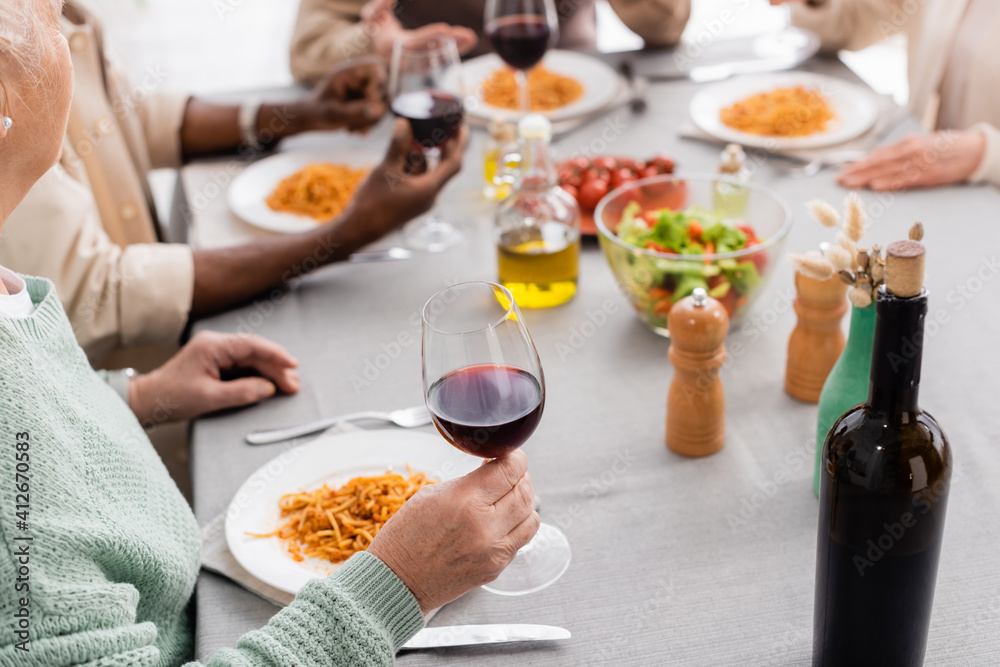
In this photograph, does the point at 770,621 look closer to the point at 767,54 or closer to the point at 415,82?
the point at 415,82

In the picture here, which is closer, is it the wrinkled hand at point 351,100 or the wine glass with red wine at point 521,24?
the wine glass with red wine at point 521,24

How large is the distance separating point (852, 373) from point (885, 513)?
0.95 feet

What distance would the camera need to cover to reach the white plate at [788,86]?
5.83 feet

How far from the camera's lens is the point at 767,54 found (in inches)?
86.2

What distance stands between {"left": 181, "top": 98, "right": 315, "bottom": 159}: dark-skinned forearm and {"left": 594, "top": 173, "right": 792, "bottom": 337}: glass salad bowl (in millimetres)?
870

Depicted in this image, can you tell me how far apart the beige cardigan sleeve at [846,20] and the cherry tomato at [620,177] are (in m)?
0.86

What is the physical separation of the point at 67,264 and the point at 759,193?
107 centimetres

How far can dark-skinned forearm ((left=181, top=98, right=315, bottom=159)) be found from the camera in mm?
1954

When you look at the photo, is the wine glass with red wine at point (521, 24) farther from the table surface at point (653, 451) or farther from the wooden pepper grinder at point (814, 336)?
the wooden pepper grinder at point (814, 336)

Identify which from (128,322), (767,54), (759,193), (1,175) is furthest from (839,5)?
(1,175)

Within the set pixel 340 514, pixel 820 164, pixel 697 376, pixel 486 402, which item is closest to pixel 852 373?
pixel 697 376

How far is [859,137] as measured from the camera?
180 centimetres

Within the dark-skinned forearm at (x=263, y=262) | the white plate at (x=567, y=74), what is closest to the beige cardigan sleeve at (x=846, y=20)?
the white plate at (x=567, y=74)

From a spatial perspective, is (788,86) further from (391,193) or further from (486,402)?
(486,402)
